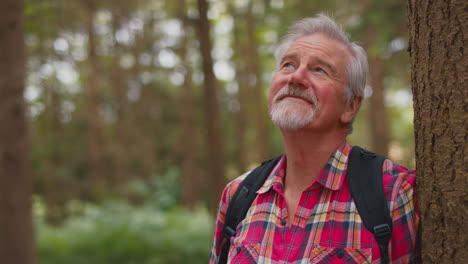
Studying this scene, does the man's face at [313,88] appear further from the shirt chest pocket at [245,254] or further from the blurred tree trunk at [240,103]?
the blurred tree trunk at [240,103]

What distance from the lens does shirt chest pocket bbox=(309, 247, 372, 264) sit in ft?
6.31

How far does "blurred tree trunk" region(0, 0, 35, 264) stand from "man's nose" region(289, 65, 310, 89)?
15.8 ft

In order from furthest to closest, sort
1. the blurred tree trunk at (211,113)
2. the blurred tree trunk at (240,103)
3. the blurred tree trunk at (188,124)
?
the blurred tree trunk at (240,103) → the blurred tree trunk at (188,124) → the blurred tree trunk at (211,113)

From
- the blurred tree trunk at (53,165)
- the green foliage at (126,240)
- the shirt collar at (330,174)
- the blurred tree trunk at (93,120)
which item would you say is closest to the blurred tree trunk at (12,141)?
the green foliage at (126,240)

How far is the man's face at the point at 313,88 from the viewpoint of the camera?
224 centimetres

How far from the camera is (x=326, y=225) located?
2.04 meters

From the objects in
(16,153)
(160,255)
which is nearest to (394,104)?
(160,255)

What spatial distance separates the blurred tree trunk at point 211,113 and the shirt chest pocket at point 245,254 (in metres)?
3.85

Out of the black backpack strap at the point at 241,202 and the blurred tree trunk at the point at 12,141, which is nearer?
the black backpack strap at the point at 241,202

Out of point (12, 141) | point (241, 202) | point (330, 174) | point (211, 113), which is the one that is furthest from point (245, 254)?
point (12, 141)

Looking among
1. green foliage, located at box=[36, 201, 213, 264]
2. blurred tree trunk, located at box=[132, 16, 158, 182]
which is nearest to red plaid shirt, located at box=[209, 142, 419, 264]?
green foliage, located at box=[36, 201, 213, 264]

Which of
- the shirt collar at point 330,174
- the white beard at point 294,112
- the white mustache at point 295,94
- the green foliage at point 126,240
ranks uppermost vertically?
the white mustache at point 295,94

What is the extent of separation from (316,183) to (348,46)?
2.40 feet

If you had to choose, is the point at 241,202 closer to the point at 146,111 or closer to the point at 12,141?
the point at 12,141
